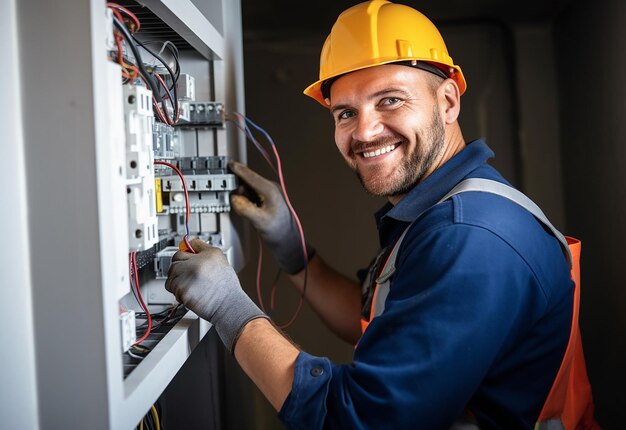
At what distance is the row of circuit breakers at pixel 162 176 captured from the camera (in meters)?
0.82

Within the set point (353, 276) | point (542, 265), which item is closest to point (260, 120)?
point (353, 276)

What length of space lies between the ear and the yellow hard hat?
41 millimetres

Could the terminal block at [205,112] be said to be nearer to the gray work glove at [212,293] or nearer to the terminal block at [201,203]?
the terminal block at [201,203]

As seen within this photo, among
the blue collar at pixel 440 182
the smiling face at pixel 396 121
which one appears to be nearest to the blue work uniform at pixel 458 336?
the blue collar at pixel 440 182

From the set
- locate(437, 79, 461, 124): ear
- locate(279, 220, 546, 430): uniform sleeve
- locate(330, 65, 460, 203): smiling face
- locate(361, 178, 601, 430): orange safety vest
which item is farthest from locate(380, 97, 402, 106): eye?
locate(279, 220, 546, 430): uniform sleeve

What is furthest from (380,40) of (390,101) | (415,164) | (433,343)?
(433,343)

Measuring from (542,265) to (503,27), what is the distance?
110cm

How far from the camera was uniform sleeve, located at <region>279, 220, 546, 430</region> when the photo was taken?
89 centimetres

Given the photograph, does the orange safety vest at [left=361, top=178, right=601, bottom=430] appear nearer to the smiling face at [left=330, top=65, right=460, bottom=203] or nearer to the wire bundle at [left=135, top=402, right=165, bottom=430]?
the smiling face at [left=330, top=65, right=460, bottom=203]

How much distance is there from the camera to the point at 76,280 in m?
0.71

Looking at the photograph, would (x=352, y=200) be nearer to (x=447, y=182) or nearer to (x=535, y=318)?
(x=447, y=182)

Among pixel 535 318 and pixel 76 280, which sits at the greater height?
pixel 76 280

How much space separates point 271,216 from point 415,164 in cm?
51

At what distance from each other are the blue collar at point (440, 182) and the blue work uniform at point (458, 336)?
0.45 ft
